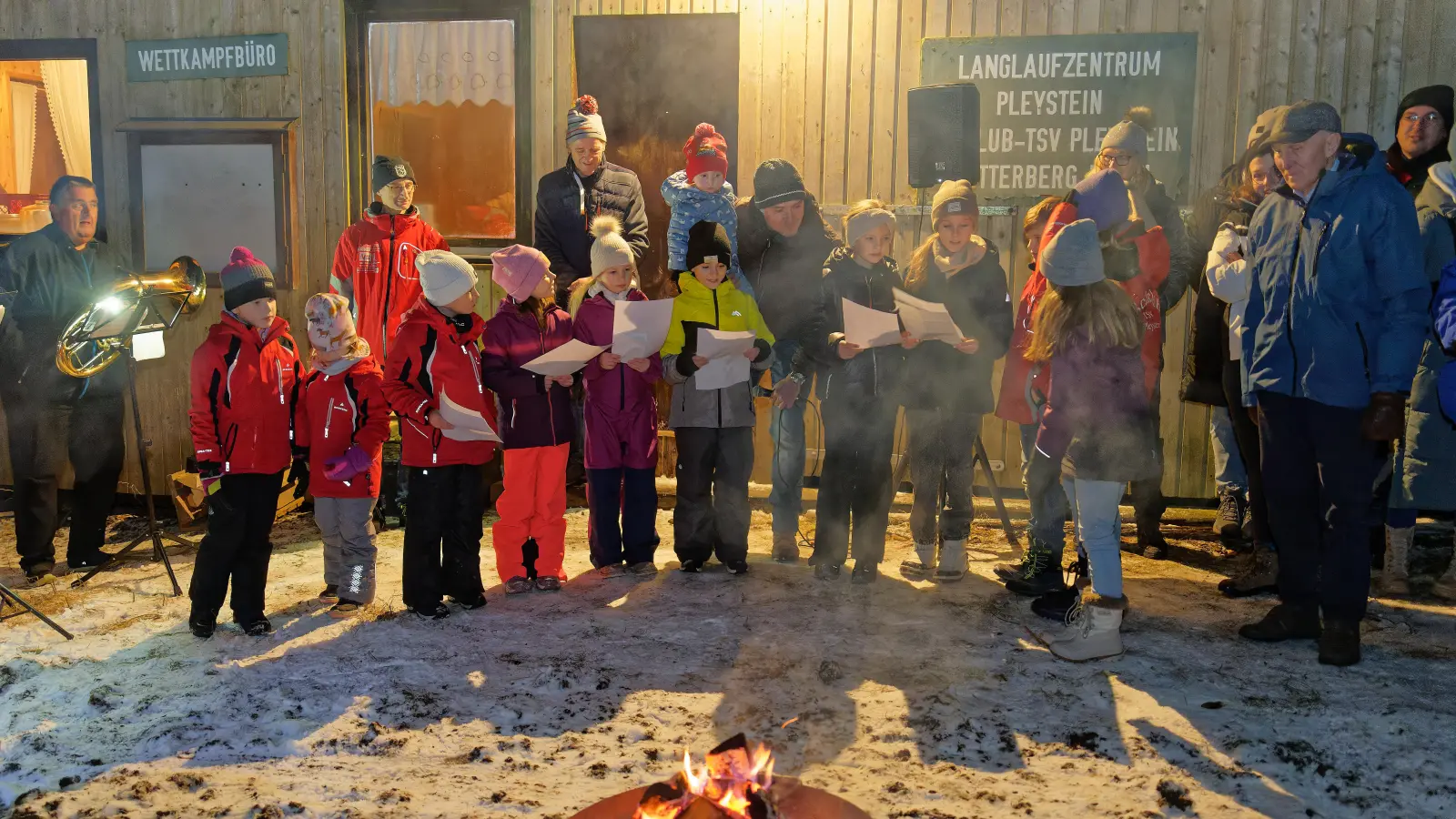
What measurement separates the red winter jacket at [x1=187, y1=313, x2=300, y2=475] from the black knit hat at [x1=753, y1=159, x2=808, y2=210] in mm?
2707

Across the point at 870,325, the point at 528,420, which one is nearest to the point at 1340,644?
the point at 870,325

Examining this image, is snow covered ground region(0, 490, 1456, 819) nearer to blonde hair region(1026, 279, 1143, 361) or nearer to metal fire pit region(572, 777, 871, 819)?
metal fire pit region(572, 777, 871, 819)

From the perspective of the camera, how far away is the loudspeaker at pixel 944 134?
7355mm

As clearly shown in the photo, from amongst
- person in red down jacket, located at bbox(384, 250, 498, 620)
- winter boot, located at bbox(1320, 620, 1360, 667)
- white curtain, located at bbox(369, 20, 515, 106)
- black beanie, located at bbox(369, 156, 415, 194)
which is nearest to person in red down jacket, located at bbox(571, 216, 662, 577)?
person in red down jacket, located at bbox(384, 250, 498, 620)

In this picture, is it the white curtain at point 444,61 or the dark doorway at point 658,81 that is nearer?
the dark doorway at point 658,81

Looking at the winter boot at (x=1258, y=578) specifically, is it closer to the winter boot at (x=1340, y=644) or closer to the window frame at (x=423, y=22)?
the winter boot at (x=1340, y=644)

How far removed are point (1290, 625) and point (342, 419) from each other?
462 centimetres

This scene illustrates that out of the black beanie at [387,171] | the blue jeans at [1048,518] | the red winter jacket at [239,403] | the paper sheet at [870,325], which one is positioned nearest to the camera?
the red winter jacket at [239,403]

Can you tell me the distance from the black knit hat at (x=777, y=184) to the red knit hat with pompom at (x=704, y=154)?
287mm

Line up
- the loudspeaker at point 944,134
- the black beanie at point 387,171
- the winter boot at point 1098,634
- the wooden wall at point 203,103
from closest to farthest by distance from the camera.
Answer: the winter boot at point 1098,634, the black beanie at point 387,171, the loudspeaker at point 944,134, the wooden wall at point 203,103

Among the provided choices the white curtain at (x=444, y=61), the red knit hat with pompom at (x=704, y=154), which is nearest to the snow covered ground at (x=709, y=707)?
the red knit hat with pompom at (x=704, y=154)

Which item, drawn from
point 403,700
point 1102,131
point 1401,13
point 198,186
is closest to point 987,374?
point 1102,131

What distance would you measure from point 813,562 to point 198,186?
19.0 feet

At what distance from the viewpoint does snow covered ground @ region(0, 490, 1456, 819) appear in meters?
3.84
